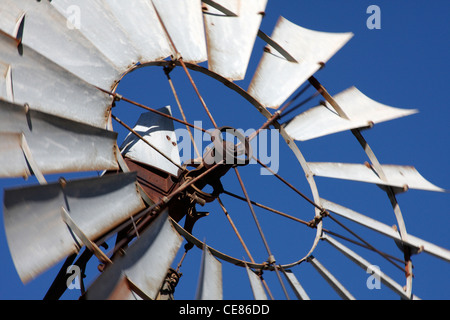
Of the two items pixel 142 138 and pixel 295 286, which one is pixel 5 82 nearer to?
pixel 142 138

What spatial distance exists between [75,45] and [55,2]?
0.57 meters

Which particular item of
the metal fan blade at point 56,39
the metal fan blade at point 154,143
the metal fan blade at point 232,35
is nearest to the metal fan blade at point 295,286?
the metal fan blade at point 154,143

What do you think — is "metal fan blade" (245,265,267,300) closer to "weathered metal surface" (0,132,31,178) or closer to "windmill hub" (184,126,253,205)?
"windmill hub" (184,126,253,205)

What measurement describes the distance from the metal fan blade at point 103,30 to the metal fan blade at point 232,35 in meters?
1.09

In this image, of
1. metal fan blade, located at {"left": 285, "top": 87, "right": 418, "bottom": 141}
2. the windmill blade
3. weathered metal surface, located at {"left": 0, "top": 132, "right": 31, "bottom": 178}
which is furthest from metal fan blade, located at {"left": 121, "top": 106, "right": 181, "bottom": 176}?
weathered metal surface, located at {"left": 0, "top": 132, "right": 31, "bottom": 178}

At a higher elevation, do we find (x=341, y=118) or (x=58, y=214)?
(x=341, y=118)

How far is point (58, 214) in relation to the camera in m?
7.08

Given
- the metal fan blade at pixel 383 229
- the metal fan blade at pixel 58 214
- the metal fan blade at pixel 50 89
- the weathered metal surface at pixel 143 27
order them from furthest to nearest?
the weathered metal surface at pixel 143 27 < the metal fan blade at pixel 383 229 < the metal fan blade at pixel 50 89 < the metal fan blade at pixel 58 214

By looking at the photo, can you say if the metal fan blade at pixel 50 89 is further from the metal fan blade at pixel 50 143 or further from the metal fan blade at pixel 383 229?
the metal fan blade at pixel 383 229

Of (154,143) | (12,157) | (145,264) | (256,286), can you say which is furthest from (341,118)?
(12,157)

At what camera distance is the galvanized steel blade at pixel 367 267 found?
329 inches

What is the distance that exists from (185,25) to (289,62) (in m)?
1.35

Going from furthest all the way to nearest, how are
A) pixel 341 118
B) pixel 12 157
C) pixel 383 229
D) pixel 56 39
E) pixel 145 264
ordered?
pixel 341 118 < pixel 383 229 < pixel 56 39 < pixel 145 264 < pixel 12 157

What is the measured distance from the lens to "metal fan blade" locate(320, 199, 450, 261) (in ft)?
28.3
